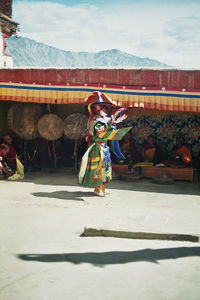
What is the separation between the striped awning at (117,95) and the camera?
9.59 meters

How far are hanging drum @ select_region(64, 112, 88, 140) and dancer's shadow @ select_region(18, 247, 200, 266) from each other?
643 centimetres

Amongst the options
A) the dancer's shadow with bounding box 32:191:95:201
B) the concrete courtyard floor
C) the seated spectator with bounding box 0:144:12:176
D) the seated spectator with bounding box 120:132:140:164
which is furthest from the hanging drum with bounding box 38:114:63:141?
the dancer's shadow with bounding box 32:191:95:201

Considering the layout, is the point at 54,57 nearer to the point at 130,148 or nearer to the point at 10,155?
the point at 130,148

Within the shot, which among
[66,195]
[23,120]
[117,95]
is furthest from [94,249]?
[23,120]

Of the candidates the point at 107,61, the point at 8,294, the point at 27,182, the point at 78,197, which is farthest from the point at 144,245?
the point at 107,61

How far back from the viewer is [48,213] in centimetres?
690

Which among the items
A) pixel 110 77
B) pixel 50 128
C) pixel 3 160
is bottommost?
pixel 3 160

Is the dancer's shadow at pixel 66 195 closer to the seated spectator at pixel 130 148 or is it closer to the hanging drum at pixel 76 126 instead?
the hanging drum at pixel 76 126

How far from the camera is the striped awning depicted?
959 centimetres

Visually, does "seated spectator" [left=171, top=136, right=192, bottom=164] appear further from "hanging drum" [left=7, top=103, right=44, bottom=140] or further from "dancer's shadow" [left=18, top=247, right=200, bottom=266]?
"dancer's shadow" [left=18, top=247, right=200, bottom=266]

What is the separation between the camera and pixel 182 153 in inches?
431

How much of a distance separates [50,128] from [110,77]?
238cm

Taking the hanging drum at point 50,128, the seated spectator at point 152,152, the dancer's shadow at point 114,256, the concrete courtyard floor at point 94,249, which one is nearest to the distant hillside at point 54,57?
the hanging drum at point 50,128

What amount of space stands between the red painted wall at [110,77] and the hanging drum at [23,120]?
0.99m
